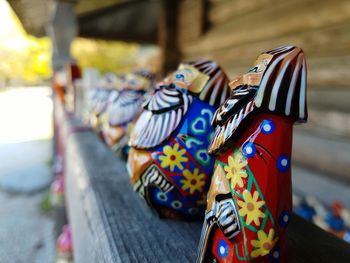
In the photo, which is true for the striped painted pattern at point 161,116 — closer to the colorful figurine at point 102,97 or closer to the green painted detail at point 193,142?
the green painted detail at point 193,142

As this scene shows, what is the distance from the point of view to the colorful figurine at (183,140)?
74cm

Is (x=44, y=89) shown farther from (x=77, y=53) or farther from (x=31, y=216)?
(x=31, y=216)

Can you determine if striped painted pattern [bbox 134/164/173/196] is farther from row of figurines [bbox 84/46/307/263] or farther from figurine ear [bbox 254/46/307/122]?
figurine ear [bbox 254/46/307/122]

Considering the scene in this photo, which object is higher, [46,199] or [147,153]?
[147,153]

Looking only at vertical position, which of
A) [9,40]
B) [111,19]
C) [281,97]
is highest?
[111,19]

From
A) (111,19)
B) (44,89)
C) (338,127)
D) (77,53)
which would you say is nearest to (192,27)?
(111,19)

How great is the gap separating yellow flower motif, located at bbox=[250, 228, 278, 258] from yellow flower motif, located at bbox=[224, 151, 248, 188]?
8 centimetres

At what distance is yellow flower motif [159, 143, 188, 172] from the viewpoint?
74 cm

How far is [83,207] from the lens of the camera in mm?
1039

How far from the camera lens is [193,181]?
0.74 m

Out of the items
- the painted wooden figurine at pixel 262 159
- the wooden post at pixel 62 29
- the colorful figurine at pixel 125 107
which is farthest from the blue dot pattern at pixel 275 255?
the wooden post at pixel 62 29

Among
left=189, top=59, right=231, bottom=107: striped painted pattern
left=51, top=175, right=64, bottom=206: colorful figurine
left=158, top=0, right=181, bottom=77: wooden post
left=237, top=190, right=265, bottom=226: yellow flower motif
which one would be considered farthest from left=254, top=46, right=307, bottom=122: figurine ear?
left=158, top=0, right=181, bottom=77: wooden post

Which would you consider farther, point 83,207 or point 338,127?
point 338,127

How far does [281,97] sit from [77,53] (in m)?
9.63
